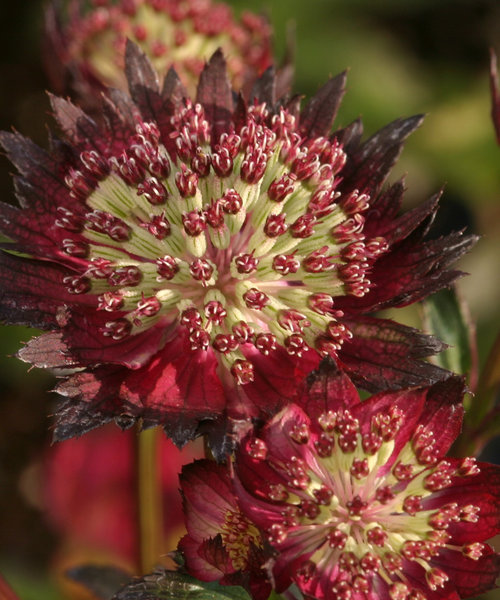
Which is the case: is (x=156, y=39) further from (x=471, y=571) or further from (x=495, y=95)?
(x=471, y=571)

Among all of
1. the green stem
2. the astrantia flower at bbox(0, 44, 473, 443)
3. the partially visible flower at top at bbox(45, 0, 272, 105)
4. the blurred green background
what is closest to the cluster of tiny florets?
the partially visible flower at top at bbox(45, 0, 272, 105)

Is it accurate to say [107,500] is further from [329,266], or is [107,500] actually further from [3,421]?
[329,266]

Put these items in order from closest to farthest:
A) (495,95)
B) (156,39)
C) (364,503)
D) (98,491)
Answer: (364,503)
(495,95)
(156,39)
(98,491)

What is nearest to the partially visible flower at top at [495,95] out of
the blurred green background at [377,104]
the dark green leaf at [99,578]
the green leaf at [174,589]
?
the green leaf at [174,589]

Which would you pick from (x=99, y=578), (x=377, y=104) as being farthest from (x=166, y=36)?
(x=377, y=104)

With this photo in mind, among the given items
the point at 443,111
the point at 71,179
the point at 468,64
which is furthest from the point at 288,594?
the point at 468,64

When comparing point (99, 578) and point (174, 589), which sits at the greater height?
point (99, 578)
